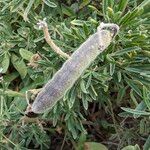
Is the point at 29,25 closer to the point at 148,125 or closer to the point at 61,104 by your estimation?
the point at 61,104

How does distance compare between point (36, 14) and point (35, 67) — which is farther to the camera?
point (36, 14)

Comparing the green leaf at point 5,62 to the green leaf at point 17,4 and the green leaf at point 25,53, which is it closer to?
the green leaf at point 25,53

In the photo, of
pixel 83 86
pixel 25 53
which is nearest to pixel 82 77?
pixel 83 86

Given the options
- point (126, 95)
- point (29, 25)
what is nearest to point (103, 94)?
point (126, 95)

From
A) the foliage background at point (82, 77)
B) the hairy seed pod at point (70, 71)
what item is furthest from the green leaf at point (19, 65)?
the hairy seed pod at point (70, 71)

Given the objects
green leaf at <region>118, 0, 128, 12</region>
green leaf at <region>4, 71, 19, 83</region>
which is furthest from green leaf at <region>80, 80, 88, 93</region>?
green leaf at <region>4, 71, 19, 83</region>

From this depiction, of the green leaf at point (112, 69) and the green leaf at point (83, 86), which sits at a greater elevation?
the green leaf at point (83, 86)

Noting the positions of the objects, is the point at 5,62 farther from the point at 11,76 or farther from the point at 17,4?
the point at 17,4
